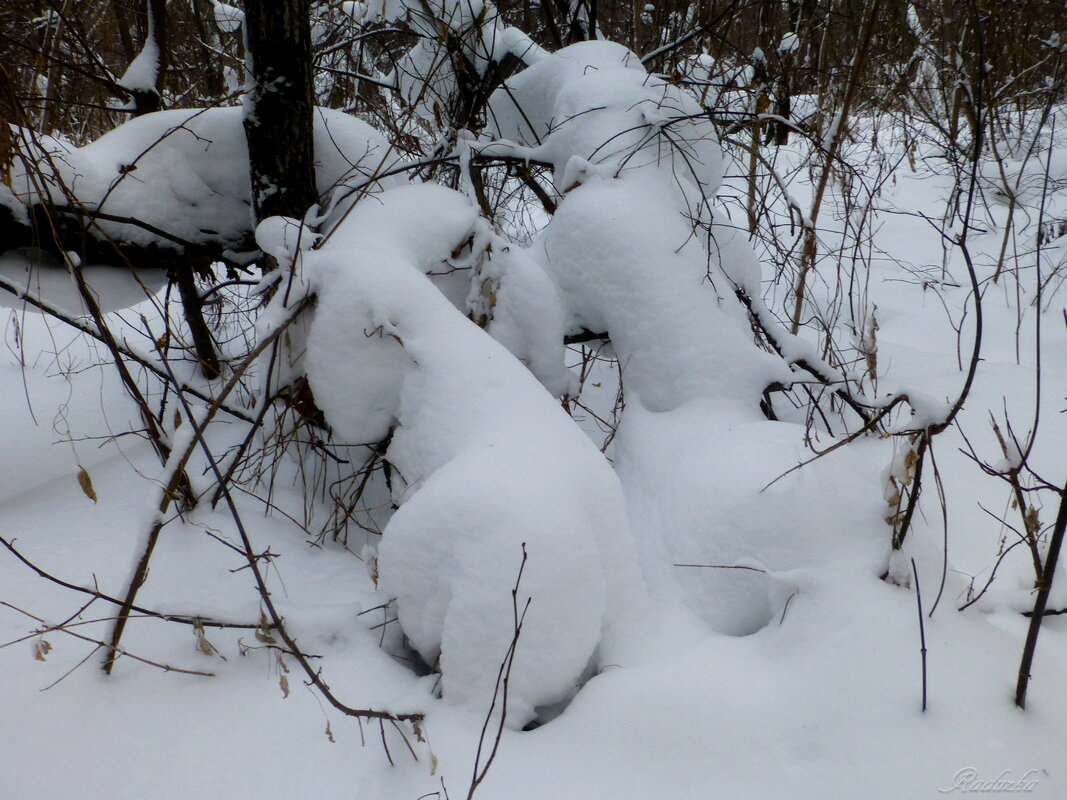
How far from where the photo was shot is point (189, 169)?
229cm

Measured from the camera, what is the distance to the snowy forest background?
1342mm

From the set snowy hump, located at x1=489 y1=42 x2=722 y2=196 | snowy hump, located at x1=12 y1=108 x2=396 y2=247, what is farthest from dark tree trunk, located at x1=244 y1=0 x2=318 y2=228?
snowy hump, located at x1=489 y1=42 x2=722 y2=196

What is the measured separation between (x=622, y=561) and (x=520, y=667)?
354mm

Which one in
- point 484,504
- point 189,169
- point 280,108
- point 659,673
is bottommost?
point 659,673

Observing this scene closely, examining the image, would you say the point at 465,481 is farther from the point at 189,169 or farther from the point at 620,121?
the point at 189,169

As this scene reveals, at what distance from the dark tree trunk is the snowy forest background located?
0.01 meters

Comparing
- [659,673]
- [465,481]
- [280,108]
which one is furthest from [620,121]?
[659,673]

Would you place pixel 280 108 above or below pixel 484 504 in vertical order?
above

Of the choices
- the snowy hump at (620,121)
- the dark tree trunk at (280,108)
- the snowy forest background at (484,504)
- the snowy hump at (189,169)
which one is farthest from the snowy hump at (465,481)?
the snowy hump at (620,121)

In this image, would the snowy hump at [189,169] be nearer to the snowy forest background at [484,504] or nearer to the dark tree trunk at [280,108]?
the snowy forest background at [484,504]

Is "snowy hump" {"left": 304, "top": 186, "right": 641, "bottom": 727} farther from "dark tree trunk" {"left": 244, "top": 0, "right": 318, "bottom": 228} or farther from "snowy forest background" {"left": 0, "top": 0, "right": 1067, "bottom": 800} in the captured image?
"dark tree trunk" {"left": 244, "top": 0, "right": 318, "bottom": 228}

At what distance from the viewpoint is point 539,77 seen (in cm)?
265

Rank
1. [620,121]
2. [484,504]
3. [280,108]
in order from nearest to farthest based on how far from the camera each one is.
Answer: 1. [484,504]
2. [280,108]
3. [620,121]

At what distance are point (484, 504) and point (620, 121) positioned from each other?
4.96ft
